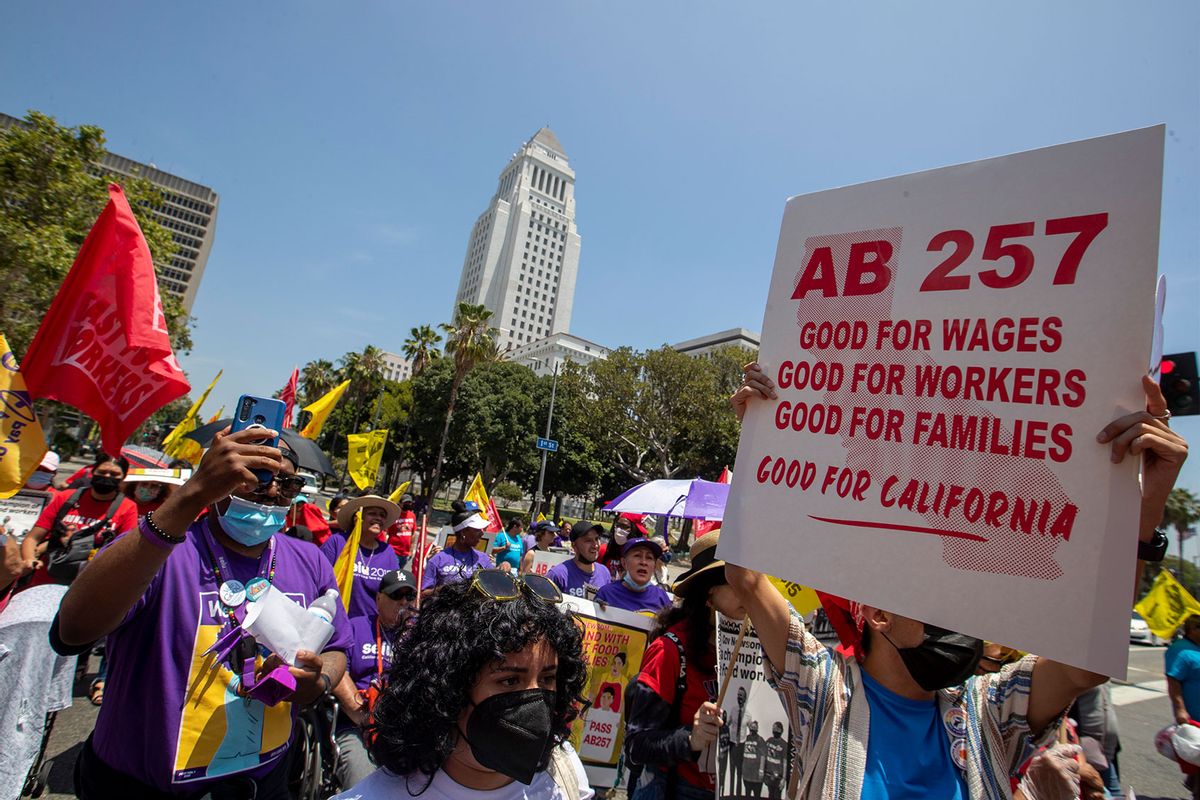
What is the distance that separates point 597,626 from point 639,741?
1286 millimetres

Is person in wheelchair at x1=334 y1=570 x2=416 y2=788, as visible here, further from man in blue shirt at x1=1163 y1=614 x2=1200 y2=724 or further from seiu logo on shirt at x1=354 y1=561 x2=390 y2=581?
man in blue shirt at x1=1163 y1=614 x2=1200 y2=724

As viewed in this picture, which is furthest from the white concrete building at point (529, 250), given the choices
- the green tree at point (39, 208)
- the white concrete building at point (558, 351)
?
the green tree at point (39, 208)

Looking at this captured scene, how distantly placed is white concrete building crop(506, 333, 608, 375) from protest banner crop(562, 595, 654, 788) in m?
82.2

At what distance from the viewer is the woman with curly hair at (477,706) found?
1.74 meters

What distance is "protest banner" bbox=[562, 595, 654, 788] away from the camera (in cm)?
392

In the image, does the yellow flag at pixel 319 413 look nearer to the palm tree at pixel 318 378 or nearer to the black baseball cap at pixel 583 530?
the black baseball cap at pixel 583 530

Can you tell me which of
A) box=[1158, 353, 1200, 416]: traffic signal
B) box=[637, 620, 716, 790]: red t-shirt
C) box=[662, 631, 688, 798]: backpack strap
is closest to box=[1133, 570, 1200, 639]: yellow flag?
box=[1158, 353, 1200, 416]: traffic signal

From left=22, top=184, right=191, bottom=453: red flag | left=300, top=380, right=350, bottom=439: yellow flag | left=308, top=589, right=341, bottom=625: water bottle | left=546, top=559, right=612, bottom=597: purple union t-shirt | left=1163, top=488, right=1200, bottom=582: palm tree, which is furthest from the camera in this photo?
left=1163, top=488, right=1200, bottom=582: palm tree

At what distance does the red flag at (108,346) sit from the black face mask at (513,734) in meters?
2.69

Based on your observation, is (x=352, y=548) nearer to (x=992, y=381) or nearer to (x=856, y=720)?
(x=856, y=720)

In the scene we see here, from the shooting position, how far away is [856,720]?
6.35ft

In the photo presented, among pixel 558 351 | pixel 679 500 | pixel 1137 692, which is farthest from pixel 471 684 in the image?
pixel 558 351

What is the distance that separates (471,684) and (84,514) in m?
5.62

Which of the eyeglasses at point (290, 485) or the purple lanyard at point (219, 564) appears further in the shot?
the eyeglasses at point (290, 485)
